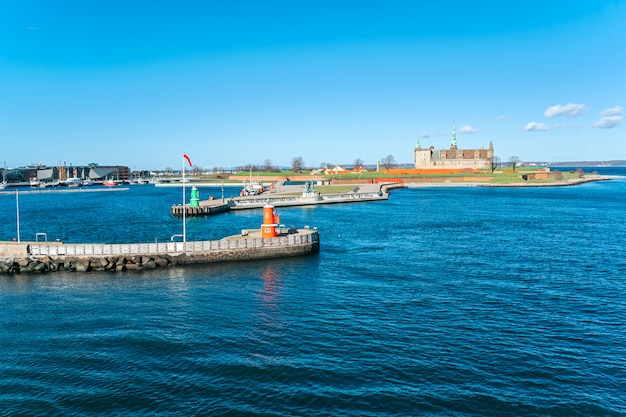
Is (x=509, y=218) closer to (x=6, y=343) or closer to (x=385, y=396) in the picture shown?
(x=385, y=396)

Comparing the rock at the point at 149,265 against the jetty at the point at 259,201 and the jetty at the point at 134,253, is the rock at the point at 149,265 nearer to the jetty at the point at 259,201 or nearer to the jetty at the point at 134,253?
the jetty at the point at 134,253

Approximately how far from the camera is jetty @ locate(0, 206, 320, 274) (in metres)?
39.3

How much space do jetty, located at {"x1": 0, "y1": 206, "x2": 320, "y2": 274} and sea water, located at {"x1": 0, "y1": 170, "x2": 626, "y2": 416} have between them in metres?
1.51

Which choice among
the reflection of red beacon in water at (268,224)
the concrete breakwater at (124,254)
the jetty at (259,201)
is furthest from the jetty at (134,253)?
the jetty at (259,201)

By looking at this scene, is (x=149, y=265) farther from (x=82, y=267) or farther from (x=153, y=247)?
(x=82, y=267)

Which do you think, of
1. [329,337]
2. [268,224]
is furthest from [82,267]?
[329,337]

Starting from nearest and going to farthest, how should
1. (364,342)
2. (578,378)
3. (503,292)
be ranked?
(578,378)
(364,342)
(503,292)

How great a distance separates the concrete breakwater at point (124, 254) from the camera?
39.2 metres

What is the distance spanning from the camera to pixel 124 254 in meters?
40.6

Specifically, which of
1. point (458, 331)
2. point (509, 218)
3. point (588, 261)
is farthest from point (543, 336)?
point (509, 218)

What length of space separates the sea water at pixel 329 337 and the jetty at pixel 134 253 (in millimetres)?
1505

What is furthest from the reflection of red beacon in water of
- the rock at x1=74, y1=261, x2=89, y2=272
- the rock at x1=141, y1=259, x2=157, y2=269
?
the rock at x1=74, y1=261, x2=89, y2=272

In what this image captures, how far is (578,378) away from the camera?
66.2 feet

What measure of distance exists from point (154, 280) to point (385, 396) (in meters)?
22.6
